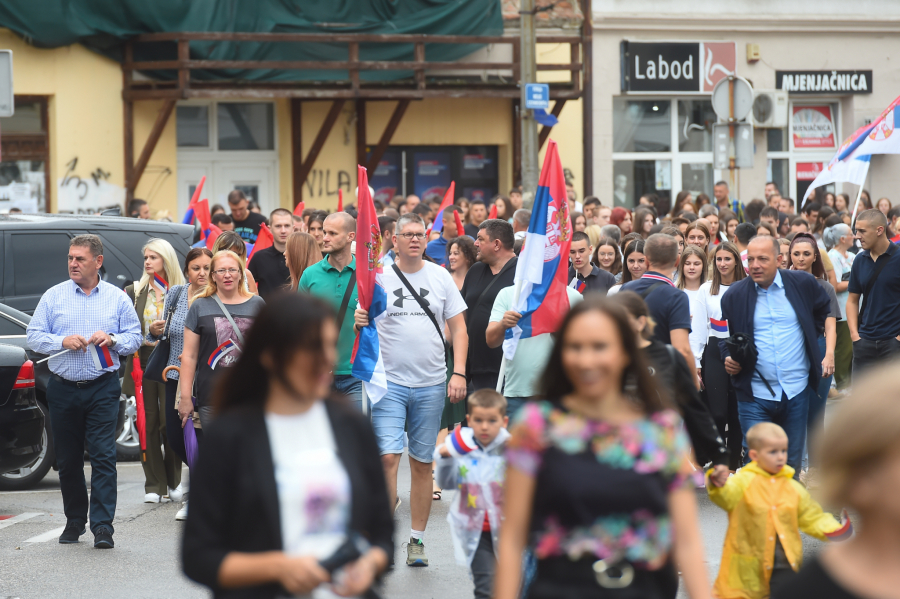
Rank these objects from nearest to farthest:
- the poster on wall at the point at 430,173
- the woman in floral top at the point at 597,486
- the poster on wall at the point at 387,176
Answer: the woman in floral top at the point at 597,486, the poster on wall at the point at 387,176, the poster on wall at the point at 430,173

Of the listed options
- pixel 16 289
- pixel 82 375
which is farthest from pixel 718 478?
pixel 16 289

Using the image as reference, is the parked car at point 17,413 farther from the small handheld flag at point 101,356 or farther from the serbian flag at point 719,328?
the serbian flag at point 719,328

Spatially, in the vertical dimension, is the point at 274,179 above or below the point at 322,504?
above

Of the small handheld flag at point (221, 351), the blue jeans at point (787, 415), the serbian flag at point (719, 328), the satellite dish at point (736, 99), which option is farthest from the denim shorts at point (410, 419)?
the satellite dish at point (736, 99)

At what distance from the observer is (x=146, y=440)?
896 centimetres

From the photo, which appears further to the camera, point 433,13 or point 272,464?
point 433,13

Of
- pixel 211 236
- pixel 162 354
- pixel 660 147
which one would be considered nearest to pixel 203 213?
pixel 211 236

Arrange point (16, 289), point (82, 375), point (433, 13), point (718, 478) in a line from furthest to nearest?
point (433, 13) < point (16, 289) < point (82, 375) < point (718, 478)

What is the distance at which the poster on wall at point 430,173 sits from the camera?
74.3 ft

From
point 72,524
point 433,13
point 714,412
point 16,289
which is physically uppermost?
point 433,13

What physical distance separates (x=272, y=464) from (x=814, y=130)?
79.1 feet

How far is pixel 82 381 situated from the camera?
7613mm

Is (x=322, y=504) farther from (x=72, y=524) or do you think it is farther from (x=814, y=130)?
(x=814, y=130)

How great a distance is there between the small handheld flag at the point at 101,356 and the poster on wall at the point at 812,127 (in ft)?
66.6
